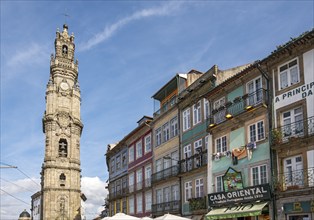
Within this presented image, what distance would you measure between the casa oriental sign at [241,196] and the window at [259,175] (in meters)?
0.56

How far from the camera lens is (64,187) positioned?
7419cm

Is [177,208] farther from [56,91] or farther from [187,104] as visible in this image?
[56,91]

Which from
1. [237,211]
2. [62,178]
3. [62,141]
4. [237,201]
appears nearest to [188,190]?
[237,201]

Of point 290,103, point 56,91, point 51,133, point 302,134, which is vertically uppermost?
point 56,91

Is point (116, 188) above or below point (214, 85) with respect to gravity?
Answer: below

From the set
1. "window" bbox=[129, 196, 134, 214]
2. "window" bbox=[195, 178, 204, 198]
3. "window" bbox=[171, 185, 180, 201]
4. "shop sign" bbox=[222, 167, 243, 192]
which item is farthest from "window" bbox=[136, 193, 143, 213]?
"shop sign" bbox=[222, 167, 243, 192]

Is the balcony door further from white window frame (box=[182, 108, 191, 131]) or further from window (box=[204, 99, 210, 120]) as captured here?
white window frame (box=[182, 108, 191, 131])

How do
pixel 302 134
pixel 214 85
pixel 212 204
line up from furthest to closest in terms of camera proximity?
pixel 214 85, pixel 212 204, pixel 302 134

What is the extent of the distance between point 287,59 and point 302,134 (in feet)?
12.8

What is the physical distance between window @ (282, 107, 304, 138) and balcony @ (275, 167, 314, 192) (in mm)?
1805

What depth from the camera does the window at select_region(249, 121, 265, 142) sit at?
23734 millimetres

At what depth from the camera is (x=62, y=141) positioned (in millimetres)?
76312

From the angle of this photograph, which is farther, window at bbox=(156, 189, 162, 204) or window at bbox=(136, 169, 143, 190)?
window at bbox=(136, 169, 143, 190)

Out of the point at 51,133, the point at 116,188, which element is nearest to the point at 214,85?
the point at 116,188
